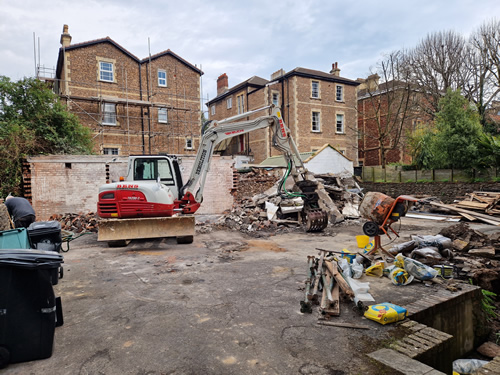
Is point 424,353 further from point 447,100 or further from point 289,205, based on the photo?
point 447,100

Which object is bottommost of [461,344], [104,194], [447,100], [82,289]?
[461,344]

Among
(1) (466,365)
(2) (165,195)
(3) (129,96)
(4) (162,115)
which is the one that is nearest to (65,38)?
(3) (129,96)

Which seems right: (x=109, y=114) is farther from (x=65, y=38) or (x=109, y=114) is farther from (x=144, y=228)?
(x=144, y=228)

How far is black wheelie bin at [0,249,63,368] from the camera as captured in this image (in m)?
2.87

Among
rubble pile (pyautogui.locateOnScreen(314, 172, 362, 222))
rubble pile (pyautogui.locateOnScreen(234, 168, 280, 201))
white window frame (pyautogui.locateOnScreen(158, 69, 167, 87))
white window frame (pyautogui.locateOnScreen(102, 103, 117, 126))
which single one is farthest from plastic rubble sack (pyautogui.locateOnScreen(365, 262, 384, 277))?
white window frame (pyautogui.locateOnScreen(158, 69, 167, 87))

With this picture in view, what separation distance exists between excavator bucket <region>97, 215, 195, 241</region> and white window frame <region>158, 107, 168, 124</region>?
662 inches

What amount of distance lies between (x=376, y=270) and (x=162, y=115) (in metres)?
21.8

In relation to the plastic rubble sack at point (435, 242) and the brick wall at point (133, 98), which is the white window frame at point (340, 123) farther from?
the plastic rubble sack at point (435, 242)

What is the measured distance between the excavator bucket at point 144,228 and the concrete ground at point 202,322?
1117 mm

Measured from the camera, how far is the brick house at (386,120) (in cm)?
2473

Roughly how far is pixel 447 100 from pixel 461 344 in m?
16.9

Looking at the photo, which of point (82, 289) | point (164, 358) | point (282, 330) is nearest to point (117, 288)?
point (82, 289)

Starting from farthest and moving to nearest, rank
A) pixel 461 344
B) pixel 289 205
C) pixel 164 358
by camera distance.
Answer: pixel 289 205, pixel 461 344, pixel 164 358

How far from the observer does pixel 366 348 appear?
3.17m
